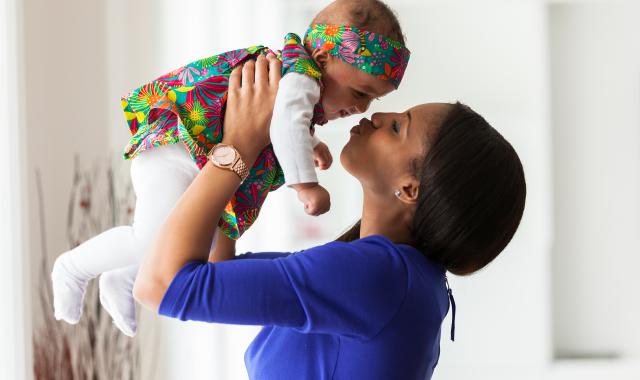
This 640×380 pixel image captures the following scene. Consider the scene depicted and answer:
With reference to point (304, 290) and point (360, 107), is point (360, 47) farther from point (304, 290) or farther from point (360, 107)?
point (304, 290)

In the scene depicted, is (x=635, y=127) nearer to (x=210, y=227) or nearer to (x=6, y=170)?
(x=6, y=170)

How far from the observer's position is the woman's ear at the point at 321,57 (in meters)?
1.49

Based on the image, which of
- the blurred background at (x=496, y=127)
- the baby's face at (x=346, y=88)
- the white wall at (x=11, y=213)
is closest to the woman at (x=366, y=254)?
the baby's face at (x=346, y=88)

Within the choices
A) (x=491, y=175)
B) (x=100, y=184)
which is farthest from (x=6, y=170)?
(x=491, y=175)

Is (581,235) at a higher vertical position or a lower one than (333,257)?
lower

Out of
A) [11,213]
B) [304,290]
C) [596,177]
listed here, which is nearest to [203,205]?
[304,290]

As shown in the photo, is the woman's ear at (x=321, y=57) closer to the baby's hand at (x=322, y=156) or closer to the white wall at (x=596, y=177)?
the baby's hand at (x=322, y=156)

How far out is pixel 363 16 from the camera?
1500 mm

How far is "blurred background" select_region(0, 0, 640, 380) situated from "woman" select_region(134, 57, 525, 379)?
70.2 inches

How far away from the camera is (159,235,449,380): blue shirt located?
111 cm

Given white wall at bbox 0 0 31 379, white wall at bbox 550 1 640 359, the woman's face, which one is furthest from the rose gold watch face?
white wall at bbox 550 1 640 359

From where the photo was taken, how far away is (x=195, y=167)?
1.42 metres

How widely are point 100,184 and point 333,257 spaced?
7.49 ft

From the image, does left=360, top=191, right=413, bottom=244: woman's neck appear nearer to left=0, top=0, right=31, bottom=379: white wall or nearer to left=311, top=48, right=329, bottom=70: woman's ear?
left=311, top=48, right=329, bottom=70: woman's ear
